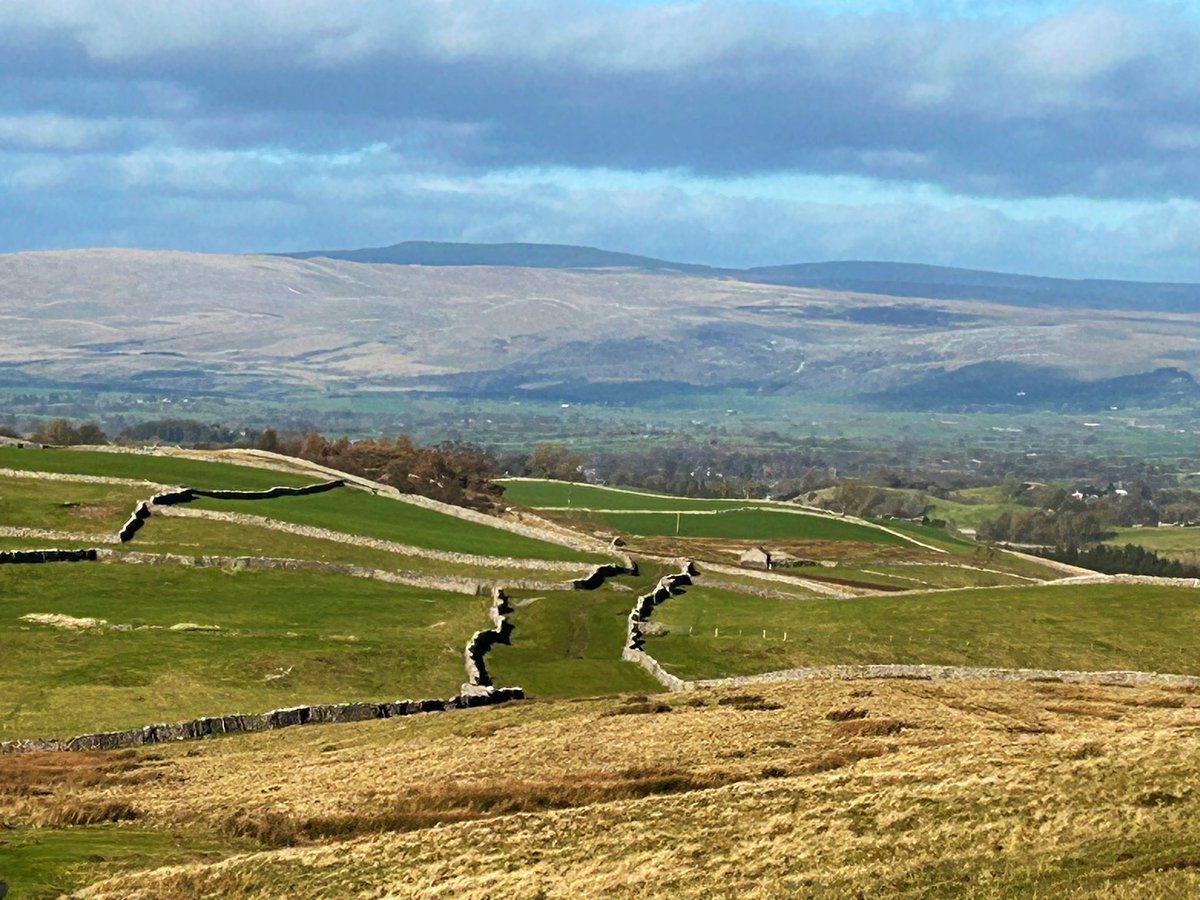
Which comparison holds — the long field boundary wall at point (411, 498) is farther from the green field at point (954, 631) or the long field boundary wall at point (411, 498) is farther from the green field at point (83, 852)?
the green field at point (83, 852)

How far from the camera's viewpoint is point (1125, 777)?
37.4 metres

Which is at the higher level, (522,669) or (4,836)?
(4,836)

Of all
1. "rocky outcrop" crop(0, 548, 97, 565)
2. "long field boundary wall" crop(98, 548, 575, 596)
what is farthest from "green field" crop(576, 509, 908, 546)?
"rocky outcrop" crop(0, 548, 97, 565)

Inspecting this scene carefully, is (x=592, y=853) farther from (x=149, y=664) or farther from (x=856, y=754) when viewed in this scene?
(x=149, y=664)

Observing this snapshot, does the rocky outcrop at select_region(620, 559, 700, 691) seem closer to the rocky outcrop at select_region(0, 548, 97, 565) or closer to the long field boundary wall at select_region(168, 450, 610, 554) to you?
the long field boundary wall at select_region(168, 450, 610, 554)

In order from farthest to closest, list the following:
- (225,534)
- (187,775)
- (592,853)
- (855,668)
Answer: (225,534) → (855,668) → (187,775) → (592,853)

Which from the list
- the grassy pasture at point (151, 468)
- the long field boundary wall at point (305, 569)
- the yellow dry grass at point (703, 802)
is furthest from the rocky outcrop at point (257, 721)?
the grassy pasture at point (151, 468)

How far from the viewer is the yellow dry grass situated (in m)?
31.8

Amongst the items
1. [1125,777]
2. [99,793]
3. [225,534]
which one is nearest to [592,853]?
[1125,777]

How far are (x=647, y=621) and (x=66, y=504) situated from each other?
38.4m

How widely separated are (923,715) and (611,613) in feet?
120

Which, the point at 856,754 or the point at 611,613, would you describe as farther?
the point at 611,613

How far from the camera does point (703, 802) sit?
127 ft

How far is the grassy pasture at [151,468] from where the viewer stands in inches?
4555
